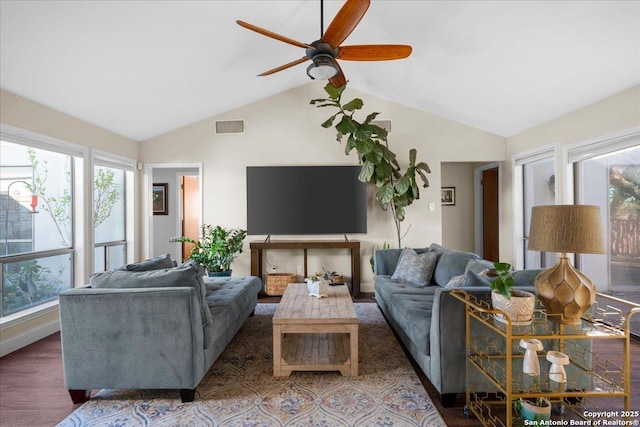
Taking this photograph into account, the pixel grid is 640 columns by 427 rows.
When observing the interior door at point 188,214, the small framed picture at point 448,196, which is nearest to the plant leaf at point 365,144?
the small framed picture at point 448,196

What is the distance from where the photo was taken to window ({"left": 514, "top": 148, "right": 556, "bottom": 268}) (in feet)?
13.9

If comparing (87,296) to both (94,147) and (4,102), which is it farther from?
(94,147)

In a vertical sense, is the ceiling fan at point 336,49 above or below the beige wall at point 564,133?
above

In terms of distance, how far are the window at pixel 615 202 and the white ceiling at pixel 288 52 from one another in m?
0.55

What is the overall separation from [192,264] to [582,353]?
246 cm

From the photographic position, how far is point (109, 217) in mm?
4613

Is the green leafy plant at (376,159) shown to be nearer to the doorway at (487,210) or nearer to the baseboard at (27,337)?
the doorway at (487,210)

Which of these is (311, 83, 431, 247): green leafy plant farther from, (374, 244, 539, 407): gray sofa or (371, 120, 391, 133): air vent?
(374, 244, 539, 407): gray sofa

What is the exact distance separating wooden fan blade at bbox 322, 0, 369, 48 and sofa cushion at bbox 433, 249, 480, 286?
7.33ft

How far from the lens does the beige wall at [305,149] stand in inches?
198

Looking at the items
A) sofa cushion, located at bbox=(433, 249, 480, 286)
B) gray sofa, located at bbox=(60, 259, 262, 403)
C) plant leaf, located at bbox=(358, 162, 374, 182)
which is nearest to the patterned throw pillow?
sofa cushion, located at bbox=(433, 249, 480, 286)

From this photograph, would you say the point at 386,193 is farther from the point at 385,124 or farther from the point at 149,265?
the point at 149,265

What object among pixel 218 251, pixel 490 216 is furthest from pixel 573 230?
pixel 490 216

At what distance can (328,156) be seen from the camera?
5016mm
